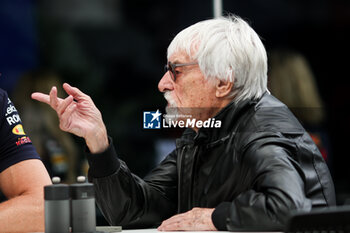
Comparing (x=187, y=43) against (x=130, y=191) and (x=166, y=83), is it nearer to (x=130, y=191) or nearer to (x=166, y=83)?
(x=166, y=83)

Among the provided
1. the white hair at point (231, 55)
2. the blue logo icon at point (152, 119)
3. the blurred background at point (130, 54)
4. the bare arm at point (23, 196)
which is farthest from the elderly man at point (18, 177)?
the blurred background at point (130, 54)

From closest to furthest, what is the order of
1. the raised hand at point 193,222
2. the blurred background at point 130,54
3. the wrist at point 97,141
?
the raised hand at point 193,222
the wrist at point 97,141
the blurred background at point 130,54

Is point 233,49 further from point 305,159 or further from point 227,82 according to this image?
point 305,159

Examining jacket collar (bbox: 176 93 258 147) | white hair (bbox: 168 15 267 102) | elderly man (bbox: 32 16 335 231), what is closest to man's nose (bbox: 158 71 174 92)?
elderly man (bbox: 32 16 335 231)

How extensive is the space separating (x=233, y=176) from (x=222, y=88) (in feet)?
1.08

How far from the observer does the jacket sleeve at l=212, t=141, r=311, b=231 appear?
5.83ft

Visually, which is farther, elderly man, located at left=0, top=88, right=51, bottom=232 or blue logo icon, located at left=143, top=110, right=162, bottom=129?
blue logo icon, located at left=143, top=110, right=162, bottom=129

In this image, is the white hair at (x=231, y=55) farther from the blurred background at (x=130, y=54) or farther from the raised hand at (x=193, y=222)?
the blurred background at (x=130, y=54)

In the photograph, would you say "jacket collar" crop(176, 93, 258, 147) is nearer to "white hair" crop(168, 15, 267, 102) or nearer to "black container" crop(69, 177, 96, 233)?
"white hair" crop(168, 15, 267, 102)

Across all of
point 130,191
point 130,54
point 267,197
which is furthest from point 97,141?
point 130,54

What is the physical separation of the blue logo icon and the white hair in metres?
0.27

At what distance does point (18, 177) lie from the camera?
2215mm

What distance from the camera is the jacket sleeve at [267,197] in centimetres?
178

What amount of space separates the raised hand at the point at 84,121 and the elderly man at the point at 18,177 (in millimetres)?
227
